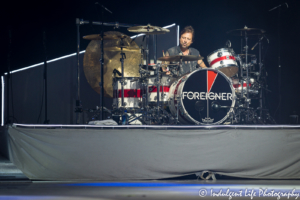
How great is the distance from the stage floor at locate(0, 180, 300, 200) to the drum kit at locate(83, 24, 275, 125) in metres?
1.88

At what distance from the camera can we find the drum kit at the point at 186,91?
185 inches

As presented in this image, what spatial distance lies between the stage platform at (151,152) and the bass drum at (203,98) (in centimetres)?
158

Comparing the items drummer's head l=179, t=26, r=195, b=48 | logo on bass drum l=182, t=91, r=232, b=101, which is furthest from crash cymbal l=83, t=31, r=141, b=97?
logo on bass drum l=182, t=91, r=232, b=101

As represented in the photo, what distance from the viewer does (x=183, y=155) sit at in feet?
9.94

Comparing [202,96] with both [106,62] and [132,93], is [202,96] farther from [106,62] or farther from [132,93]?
[106,62]

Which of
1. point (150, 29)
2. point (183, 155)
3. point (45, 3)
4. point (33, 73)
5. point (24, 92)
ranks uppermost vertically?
A: point (45, 3)

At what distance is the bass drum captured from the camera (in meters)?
4.65

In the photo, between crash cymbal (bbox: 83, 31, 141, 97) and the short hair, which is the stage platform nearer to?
crash cymbal (bbox: 83, 31, 141, 97)

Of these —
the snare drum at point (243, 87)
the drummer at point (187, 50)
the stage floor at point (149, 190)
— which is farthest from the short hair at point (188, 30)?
the stage floor at point (149, 190)

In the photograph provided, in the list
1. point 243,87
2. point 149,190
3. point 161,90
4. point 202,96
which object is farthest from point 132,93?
point 149,190

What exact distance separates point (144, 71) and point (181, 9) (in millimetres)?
Result: 2387

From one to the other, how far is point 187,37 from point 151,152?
12.9 ft

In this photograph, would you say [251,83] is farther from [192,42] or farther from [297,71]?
[192,42]

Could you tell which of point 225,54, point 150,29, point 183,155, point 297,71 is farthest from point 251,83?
point 183,155
